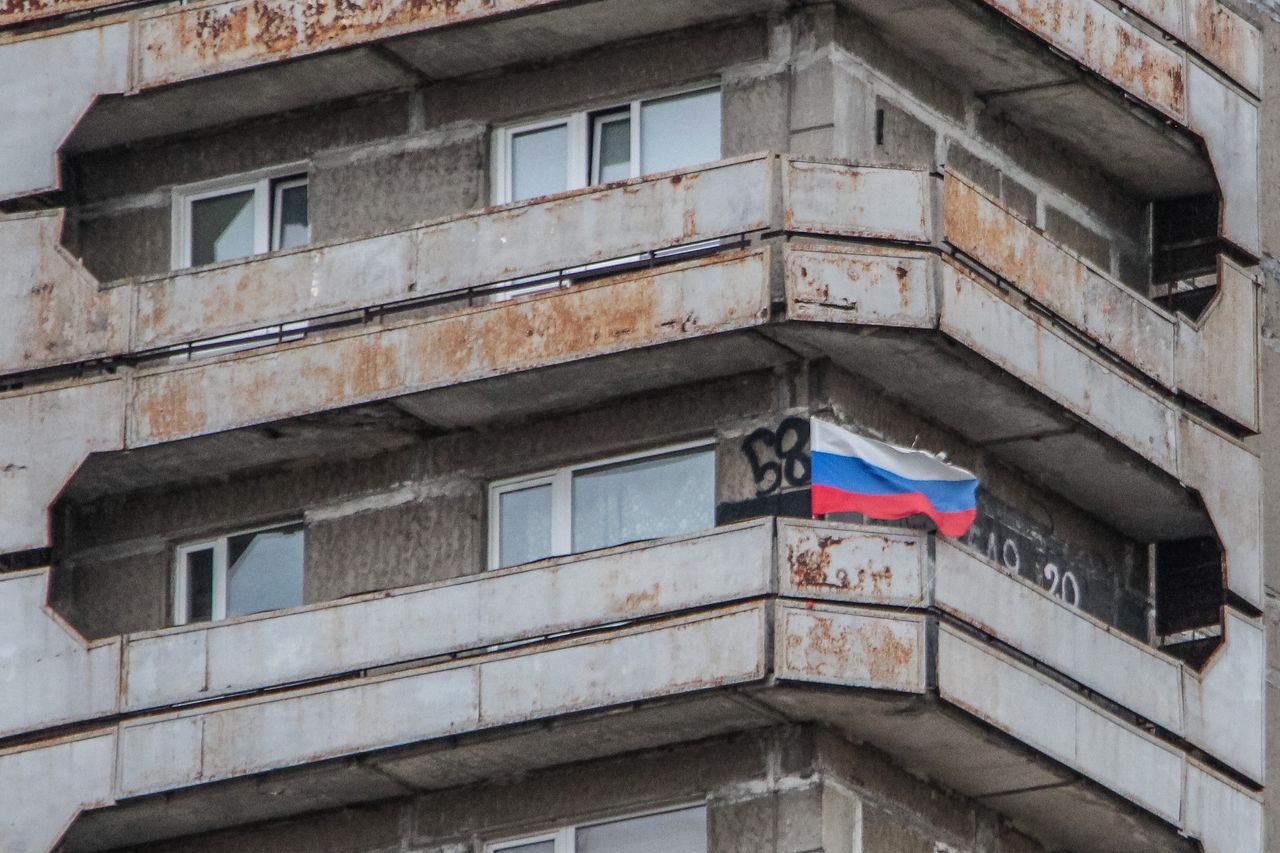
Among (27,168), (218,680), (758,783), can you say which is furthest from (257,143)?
(758,783)

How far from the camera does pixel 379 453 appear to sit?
135ft

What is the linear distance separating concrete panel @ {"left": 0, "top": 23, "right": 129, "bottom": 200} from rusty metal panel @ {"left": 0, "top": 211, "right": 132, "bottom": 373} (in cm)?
47

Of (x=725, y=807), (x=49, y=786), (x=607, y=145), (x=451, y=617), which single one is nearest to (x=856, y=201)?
(x=607, y=145)

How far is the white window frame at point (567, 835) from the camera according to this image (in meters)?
38.8

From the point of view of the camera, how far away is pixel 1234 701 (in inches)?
1640

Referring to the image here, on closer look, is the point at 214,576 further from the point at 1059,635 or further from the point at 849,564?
the point at 1059,635

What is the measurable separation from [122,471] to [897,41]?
7.04m

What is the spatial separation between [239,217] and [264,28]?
1.80 metres

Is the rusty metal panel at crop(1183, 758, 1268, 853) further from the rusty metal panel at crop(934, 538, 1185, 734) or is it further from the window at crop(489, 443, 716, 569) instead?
the window at crop(489, 443, 716, 569)

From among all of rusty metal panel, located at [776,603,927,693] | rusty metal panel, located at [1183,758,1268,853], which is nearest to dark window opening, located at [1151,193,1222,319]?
rusty metal panel, located at [1183,758,1268,853]

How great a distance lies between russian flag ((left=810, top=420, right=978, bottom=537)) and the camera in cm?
3884

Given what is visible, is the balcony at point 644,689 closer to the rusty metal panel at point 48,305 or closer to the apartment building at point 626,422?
the apartment building at point 626,422

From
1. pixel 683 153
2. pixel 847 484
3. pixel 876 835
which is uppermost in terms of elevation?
pixel 683 153

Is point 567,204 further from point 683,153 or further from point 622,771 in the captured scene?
point 622,771
